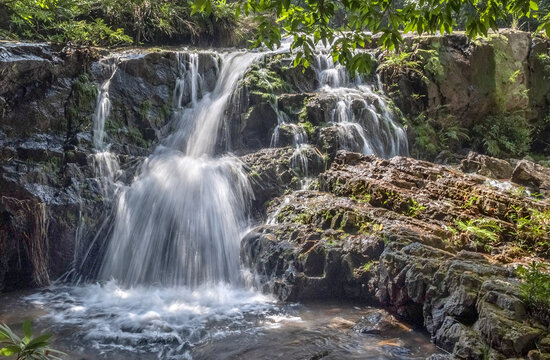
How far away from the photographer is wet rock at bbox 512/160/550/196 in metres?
8.20

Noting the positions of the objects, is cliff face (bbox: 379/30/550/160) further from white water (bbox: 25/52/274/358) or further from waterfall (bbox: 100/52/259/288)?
white water (bbox: 25/52/274/358)

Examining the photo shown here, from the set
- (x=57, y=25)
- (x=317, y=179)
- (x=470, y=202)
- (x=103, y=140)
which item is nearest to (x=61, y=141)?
(x=103, y=140)

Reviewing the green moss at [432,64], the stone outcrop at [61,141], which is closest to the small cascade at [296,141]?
the stone outcrop at [61,141]

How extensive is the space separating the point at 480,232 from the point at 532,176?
159 inches

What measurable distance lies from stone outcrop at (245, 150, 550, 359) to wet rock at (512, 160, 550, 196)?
2002mm

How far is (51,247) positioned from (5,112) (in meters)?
2.96

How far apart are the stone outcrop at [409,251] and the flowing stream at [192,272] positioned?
1.45 ft

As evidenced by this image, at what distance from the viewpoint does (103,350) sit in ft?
14.3

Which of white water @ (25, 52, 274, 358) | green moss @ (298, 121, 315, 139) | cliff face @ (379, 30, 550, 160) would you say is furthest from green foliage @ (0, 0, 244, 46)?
cliff face @ (379, 30, 550, 160)

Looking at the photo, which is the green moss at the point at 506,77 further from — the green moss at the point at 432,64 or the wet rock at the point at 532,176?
the wet rock at the point at 532,176

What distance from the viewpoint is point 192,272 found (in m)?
6.67

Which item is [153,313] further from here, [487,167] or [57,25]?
[57,25]

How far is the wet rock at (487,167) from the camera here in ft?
29.8

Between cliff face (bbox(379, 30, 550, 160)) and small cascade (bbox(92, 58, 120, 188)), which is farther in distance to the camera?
cliff face (bbox(379, 30, 550, 160))
